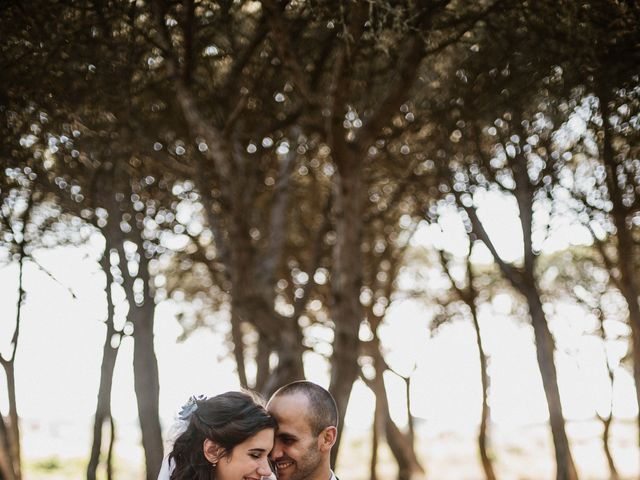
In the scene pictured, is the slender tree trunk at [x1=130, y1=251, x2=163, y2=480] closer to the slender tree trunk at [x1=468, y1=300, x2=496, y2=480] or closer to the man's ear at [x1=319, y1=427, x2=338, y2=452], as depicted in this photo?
the slender tree trunk at [x1=468, y1=300, x2=496, y2=480]

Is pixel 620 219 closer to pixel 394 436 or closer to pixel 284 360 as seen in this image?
pixel 284 360

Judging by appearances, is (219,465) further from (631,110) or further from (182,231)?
(182,231)

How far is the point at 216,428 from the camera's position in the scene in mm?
5215

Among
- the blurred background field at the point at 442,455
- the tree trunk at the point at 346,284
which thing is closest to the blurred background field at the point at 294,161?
the tree trunk at the point at 346,284

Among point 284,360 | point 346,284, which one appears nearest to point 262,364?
point 284,360

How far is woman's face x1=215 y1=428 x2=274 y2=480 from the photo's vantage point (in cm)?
505

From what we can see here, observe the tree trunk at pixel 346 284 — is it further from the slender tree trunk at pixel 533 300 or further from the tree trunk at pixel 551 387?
the tree trunk at pixel 551 387

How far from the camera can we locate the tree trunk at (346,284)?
9547 mm

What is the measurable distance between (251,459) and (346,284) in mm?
4775

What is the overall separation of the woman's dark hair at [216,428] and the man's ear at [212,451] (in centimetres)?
3

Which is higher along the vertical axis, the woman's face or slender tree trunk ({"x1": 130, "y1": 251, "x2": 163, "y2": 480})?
slender tree trunk ({"x1": 130, "y1": 251, "x2": 163, "y2": 480})

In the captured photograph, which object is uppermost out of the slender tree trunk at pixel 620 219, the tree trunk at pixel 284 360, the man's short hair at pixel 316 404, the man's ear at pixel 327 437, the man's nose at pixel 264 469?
the slender tree trunk at pixel 620 219

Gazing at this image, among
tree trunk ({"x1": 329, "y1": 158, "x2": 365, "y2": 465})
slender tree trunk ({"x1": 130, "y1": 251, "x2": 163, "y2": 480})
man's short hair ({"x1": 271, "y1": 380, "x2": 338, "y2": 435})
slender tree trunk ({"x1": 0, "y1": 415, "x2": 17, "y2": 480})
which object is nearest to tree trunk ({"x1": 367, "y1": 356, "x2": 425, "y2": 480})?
slender tree trunk ({"x1": 130, "y1": 251, "x2": 163, "y2": 480})

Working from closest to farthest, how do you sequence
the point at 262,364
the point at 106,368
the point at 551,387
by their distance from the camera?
the point at 551,387 < the point at 106,368 < the point at 262,364
